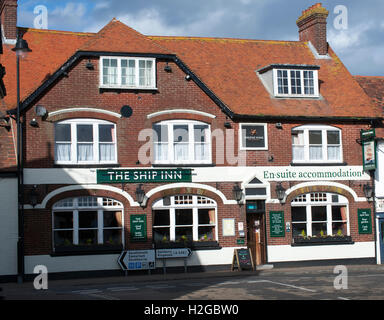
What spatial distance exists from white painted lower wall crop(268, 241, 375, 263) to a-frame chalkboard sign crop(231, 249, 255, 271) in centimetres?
147

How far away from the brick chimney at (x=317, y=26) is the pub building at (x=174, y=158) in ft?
9.13

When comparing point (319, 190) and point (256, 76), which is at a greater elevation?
point (256, 76)

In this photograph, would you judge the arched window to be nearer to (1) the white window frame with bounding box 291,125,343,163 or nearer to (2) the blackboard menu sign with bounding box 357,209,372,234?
(1) the white window frame with bounding box 291,125,343,163

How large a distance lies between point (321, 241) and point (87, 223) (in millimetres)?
10250

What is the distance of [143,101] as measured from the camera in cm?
2566

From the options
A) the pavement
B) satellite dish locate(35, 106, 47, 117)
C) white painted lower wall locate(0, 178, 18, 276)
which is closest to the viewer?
the pavement

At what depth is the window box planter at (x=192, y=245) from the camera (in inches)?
994

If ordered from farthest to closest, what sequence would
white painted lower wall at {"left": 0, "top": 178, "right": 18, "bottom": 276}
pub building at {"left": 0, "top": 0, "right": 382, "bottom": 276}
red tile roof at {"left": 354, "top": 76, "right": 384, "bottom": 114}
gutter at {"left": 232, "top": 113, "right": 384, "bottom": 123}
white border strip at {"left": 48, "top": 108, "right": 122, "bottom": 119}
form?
red tile roof at {"left": 354, "top": 76, "right": 384, "bottom": 114} → gutter at {"left": 232, "top": 113, "right": 384, "bottom": 123} → white border strip at {"left": 48, "top": 108, "right": 122, "bottom": 119} → pub building at {"left": 0, "top": 0, "right": 382, "bottom": 276} → white painted lower wall at {"left": 0, "top": 178, "right": 18, "bottom": 276}

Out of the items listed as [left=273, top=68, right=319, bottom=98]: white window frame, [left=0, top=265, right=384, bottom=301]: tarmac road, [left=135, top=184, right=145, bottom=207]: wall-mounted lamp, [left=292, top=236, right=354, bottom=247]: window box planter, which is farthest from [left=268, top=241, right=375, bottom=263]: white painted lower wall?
[left=273, top=68, right=319, bottom=98]: white window frame

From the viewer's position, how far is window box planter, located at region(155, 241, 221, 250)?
82.8 feet

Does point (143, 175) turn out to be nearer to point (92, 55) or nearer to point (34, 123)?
point (34, 123)

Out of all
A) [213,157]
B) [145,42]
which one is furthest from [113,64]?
[213,157]

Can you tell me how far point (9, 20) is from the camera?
2795cm

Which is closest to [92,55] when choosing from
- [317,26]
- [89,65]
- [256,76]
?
[89,65]
